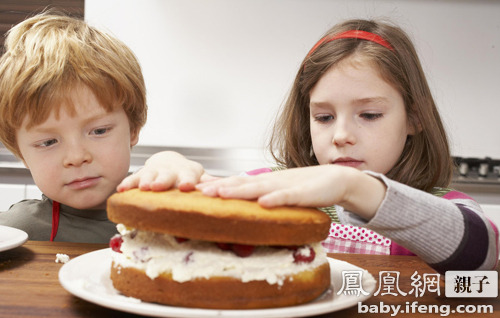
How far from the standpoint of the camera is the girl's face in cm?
130

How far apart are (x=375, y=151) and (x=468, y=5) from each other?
1.80 metres

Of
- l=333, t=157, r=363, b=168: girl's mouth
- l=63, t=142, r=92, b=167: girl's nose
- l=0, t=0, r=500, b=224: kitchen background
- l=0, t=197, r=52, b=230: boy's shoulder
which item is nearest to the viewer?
l=63, t=142, r=92, b=167: girl's nose

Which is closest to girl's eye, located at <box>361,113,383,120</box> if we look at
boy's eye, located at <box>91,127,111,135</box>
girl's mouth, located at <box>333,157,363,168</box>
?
girl's mouth, located at <box>333,157,363,168</box>

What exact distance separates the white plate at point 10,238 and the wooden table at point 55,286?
0.08 ft

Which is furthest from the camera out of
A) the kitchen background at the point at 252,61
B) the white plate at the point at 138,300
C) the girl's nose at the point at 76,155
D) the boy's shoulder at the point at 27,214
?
the kitchen background at the point at 252,61

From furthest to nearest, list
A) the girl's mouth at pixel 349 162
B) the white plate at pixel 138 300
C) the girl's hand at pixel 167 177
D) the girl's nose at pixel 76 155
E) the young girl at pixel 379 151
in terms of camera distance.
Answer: the girl's mouth at pixel 349 162
the girl's nose at pixel 76 155
the young girl at pixel 379 151
the girl's hand at pixel 167 177
the white plate at pixel 138 300

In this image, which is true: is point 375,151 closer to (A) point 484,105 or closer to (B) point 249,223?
(B) point 249,223

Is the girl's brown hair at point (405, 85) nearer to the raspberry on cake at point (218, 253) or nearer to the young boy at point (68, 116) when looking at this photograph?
the young boy at point (68, 116)

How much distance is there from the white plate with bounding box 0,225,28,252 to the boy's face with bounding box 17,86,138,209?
0.67 ft

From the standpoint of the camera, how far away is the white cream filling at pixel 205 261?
66 cm

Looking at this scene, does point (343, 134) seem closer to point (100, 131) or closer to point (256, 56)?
point (100, 131)

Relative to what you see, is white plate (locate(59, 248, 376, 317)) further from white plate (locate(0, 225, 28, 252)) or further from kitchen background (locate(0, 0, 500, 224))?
kitchen background (locate(0, 0, 500, 224))

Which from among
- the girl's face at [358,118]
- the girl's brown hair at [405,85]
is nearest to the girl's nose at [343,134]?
the girl's face at [358,118]

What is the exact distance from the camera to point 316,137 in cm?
135
